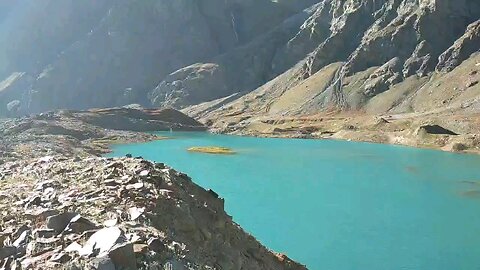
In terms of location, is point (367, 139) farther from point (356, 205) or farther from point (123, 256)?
point (123, 256)

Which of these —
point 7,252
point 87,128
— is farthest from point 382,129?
point 7,252

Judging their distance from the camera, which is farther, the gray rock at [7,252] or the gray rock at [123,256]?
the gray rock at [7,252]

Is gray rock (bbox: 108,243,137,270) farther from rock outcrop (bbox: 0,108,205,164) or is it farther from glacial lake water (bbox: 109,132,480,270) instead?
rock outcrop (bbox: 0,108,205,164)

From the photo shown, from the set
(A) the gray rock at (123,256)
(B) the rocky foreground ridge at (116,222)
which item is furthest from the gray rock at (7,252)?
(A) the gray rock at (123,256)

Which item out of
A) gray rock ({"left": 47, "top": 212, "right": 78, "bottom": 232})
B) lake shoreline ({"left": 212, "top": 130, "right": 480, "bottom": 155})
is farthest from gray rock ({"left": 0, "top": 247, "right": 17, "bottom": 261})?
lake shoreline ({"left": 212, "top": 130, "right": 480, "bottom": 155})

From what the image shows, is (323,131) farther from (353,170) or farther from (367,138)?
(353,170)

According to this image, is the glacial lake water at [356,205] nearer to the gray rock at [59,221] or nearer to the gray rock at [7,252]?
A: the gray rock at [59,221]

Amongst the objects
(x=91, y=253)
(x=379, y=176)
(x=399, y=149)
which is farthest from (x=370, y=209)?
(x=399, y=149)
